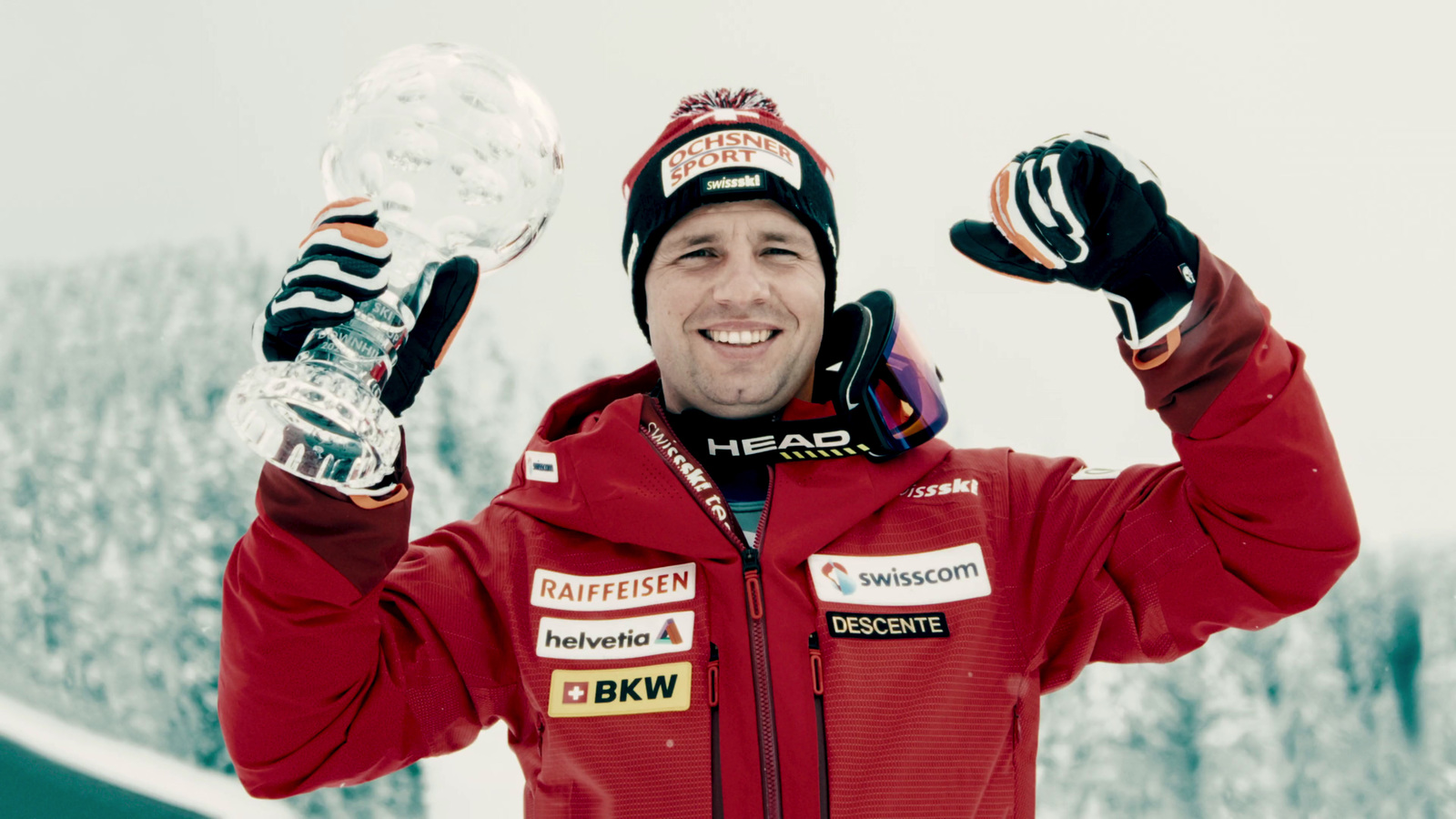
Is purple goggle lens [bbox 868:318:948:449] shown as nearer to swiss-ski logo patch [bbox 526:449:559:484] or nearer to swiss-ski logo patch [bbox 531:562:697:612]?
swiss-ski logo patch [bbox 531:562:697:612]

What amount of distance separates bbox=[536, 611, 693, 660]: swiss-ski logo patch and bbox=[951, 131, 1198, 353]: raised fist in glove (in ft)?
2.21

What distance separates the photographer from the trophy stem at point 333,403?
951 millimetres

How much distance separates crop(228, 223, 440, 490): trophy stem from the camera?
95 centimetres

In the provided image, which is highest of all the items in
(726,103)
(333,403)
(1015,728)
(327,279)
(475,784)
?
(726,103)

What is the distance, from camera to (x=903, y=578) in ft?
4.64

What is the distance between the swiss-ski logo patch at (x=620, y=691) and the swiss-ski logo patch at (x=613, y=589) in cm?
10

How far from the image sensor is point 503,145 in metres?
1.23

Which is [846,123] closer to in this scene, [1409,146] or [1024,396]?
[1024,396]

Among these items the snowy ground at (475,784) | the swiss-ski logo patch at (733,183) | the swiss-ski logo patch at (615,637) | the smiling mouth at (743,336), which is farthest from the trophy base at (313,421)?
the snowy ground at (475,784)

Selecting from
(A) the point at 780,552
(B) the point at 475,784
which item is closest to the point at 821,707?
(A) the point at 780,552

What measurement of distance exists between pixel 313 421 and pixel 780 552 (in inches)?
25.6

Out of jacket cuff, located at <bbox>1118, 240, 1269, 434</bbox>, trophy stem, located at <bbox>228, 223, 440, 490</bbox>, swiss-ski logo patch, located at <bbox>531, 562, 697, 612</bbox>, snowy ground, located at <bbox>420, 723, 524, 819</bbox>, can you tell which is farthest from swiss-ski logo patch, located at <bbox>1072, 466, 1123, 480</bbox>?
snowy ground, located at <bbox>420, 723, 524, 819</bbox>

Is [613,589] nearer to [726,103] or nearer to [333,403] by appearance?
[333,403]

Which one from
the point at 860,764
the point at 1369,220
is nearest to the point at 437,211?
the point at 860,764
